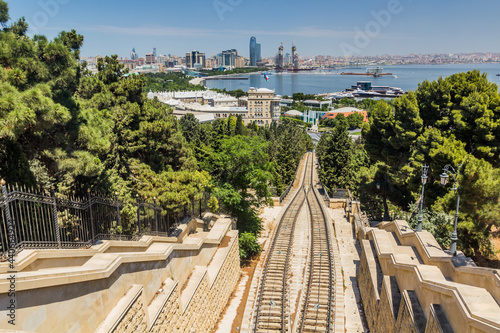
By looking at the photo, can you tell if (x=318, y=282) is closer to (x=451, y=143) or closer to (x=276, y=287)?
(x=276, y=287)

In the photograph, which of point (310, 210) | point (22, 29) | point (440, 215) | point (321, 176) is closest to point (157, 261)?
point (22, 29)

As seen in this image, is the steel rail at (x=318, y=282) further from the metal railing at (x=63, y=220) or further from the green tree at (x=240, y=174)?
the metal railing at (x=63, y=220)

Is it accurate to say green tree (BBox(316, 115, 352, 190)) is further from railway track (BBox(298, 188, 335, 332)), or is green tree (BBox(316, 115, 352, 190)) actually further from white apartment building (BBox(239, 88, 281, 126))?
white apartment building (BBox(239, 88, 281, 126))

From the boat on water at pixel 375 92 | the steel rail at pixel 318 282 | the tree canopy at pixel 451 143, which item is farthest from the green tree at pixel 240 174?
the boat on water at pixel 375 92

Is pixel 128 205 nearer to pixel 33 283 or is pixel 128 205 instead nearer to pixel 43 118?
pixel 43 118

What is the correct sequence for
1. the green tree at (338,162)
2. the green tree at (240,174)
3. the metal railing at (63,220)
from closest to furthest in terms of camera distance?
the metal railing at (63,220)
the green tree at (240,174)
the green tree at (338,162)
